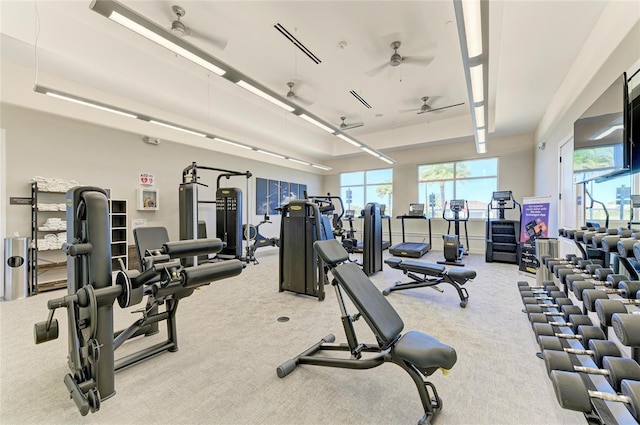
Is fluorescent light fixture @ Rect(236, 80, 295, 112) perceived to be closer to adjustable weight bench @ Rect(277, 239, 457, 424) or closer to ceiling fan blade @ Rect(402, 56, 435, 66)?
ceiling fan blade @ Rect(402, 56, 435, 66)

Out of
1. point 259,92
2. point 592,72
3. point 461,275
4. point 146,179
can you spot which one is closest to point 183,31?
point 259,92

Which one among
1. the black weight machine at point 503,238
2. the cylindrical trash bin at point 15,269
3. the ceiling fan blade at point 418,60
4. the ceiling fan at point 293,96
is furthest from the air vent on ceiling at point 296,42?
the black weight machine at point 503,238

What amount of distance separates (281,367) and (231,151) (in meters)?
6.74

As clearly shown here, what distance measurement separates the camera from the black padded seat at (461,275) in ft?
11.2

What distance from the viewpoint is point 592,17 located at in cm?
298

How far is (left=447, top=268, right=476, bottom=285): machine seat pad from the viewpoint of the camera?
343 centimetres

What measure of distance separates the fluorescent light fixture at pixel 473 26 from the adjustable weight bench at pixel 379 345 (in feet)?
7.22

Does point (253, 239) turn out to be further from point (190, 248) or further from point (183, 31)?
point (190, 248)

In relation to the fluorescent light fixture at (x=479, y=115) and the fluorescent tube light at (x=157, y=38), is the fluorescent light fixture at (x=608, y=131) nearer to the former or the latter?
the fluorescent light fixture at (x=479, y=115)

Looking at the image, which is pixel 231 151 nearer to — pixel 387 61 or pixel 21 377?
pixel 387 61

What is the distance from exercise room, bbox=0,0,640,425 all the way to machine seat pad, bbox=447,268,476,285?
2cm

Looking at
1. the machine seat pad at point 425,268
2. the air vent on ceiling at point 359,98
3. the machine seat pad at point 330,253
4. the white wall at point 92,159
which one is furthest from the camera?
the air vent on ceiling at point 359,98

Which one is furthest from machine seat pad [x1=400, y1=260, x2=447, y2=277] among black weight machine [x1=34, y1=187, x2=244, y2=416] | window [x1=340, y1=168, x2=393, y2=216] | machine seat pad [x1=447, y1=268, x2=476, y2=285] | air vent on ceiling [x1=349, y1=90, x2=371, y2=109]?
window [x1=340, y1=168, x2=393, y2=216]

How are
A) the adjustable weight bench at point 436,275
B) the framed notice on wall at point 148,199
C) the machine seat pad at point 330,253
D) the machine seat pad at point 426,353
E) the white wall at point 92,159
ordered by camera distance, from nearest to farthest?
1. the machine seat pad at point 426,353
2. the machine seat pad at point 330,253
3. the adjustable weight bench at point 436,275
4. the white wall at point 92,159
5. the framed notice on wall at point 148,199
